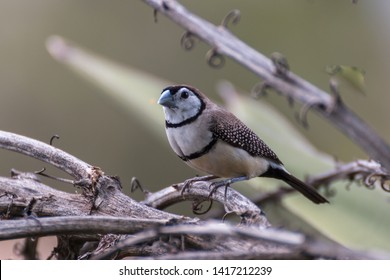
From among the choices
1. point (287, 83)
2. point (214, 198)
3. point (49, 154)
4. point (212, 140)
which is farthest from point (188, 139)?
point (287, 83)

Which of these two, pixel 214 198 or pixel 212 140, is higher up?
pixel 212 140

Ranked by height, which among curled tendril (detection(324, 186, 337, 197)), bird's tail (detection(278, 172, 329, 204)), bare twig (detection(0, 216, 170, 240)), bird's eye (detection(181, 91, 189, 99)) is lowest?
bare twig (detection(0, 216, 170, 240))

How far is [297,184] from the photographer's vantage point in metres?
3.13

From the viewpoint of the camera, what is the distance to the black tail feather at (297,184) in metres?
2.96

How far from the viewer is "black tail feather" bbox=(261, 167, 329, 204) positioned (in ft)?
9.71

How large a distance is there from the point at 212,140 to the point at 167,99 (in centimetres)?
24

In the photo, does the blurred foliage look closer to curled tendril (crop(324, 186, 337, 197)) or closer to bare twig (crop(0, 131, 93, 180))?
curled tendril (crop(324, 186, 337, 197))

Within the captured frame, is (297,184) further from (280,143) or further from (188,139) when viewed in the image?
(188,139)

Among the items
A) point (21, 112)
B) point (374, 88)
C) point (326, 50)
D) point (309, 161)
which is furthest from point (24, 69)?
point (309, 161)

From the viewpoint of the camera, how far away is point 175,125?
9.34 feet

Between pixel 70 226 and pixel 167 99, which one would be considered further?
pixel 167 99

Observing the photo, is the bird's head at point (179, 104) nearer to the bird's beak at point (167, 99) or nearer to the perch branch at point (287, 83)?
the bird's beak at point (167, 99)

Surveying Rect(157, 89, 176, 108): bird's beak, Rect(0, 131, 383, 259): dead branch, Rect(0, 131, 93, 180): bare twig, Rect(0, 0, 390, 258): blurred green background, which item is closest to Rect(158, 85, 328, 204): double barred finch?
Rect(157, 89, 176, 108): bird's beak

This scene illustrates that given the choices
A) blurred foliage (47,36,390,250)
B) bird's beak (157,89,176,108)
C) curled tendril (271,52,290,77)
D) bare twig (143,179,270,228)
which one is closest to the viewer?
curled tendril (271,52,290,77)
